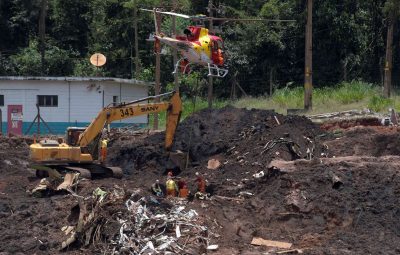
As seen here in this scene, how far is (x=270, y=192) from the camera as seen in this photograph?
2034 centimetres

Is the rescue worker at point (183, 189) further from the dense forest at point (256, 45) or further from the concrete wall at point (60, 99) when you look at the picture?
the dense forest at point (256, 45)

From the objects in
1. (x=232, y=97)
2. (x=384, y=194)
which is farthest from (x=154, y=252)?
(x=232, y=97)

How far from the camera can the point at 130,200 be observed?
18750 millimetres

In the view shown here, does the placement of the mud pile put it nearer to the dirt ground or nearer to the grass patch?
the dirt ground

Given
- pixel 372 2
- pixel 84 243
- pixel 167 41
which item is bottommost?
pixel 84 243

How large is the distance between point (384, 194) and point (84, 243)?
685cm

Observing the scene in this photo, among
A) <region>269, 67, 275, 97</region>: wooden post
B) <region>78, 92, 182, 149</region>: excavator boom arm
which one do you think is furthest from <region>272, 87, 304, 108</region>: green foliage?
<region>78, 92, 182, 149</region>: excavator boom arm

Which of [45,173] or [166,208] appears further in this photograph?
[45,173]

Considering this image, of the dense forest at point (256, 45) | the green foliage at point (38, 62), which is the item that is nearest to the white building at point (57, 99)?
the dense forest at point (256, 45)

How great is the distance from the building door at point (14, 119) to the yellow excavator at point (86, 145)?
17.5 m

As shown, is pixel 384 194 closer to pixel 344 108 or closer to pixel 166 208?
pixel 166 208

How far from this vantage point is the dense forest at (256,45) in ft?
167

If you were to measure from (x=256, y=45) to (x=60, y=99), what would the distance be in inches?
518

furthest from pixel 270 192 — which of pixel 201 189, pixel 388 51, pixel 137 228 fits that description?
pixel 388 51
